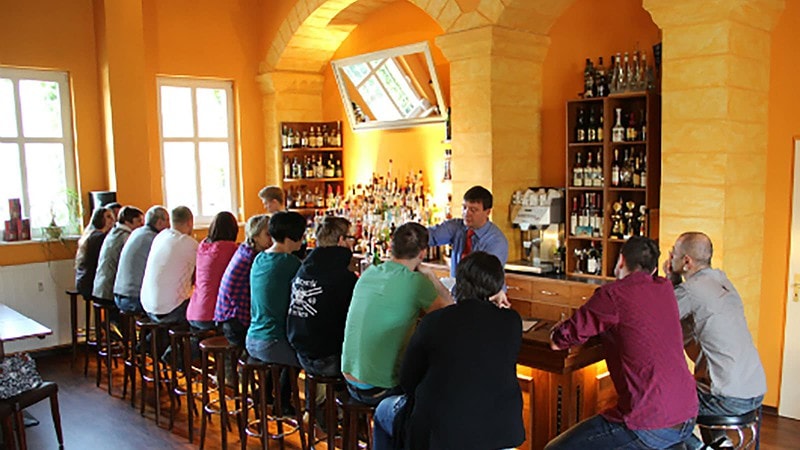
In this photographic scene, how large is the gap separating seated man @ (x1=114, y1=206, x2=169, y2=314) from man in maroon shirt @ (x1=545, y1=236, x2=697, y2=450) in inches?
140

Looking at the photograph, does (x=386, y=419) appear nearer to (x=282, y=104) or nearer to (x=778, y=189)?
(x=778, y=189)

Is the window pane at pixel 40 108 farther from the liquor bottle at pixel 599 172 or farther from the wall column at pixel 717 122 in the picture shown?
the wall column at pixel 717 122

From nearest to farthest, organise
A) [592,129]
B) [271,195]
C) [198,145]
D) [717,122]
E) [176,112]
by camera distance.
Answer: [717,122]
[592,129]
[271,195]
[176,112]
[198,145]

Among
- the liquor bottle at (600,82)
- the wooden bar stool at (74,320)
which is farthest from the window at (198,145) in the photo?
the liquor bottle at (600,82)

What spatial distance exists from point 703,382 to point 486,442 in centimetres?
124

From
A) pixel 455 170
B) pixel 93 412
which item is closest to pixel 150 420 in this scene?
pixel 93 412

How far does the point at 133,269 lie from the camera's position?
5.15m

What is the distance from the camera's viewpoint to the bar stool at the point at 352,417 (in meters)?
3.16

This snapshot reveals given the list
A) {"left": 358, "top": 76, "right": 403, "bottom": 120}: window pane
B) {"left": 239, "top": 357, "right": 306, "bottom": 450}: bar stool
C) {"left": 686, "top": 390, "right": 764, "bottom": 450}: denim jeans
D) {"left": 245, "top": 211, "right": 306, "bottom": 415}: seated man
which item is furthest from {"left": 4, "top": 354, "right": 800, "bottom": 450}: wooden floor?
{"left": 358, "top": 76, "right": 403, "bottom": 120}: window pane

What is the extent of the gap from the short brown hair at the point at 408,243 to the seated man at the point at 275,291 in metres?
0.92

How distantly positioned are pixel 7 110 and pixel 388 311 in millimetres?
5364

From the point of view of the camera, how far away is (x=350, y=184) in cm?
788

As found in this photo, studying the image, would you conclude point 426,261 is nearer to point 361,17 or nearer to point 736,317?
point 361,17

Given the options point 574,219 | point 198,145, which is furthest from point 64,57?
point 574,219
